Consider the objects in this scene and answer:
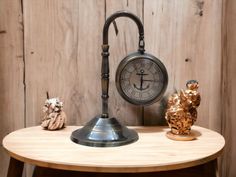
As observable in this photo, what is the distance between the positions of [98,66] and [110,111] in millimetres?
152

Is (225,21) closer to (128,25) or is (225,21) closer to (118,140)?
(128,25)

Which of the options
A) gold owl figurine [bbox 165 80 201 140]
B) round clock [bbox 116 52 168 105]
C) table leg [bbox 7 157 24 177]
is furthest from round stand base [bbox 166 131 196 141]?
table leg [bbox 7 157 24 177]

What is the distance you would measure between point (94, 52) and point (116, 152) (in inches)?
15.1

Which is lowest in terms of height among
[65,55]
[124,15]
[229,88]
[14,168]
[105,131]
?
[14,168]

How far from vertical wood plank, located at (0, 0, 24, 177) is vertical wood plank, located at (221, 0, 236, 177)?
0.66 meters

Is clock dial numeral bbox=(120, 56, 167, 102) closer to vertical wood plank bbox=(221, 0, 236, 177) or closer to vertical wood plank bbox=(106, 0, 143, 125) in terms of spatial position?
vertical wood plank bbox=(106, 0, 143, 125)

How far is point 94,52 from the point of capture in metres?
1.16

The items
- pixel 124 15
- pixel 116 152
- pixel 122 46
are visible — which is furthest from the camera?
pixel 122 46

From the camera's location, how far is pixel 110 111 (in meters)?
1.18

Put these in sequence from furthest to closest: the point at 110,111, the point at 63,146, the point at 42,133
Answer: the point at 110,111
the point at 42,133
the point at 63,146

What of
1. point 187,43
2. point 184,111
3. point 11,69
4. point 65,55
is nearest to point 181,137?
point 184,111

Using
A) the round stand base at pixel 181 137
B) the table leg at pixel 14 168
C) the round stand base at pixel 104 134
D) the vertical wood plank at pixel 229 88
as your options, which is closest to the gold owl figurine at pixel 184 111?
the round stand base at pixel 181 137

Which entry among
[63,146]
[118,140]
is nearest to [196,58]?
[118,140]

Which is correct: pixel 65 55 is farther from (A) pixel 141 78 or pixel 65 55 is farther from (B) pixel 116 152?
(B) pixel 116 152
